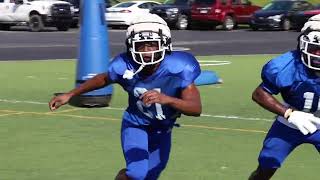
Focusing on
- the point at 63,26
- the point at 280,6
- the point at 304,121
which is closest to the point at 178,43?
the point at 63,26

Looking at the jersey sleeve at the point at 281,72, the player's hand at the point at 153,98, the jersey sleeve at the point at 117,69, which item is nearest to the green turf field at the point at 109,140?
the jersey sleeve at the point at 117,69

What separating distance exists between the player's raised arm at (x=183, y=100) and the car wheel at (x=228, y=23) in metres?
29.3

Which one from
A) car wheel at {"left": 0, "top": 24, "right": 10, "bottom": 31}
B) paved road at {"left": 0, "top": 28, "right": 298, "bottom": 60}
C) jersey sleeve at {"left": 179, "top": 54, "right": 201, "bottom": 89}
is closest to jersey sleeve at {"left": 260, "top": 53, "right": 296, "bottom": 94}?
jersey sleeve at {"left": 179, "top": 54, "right": 201, "bottom": 89}

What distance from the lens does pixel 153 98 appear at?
5.49 m

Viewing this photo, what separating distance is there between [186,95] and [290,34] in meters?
27.3

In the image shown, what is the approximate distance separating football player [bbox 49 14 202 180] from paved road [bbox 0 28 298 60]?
49.2 ft

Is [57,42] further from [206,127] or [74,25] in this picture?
[206,127]

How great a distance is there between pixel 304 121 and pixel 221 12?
29099mm

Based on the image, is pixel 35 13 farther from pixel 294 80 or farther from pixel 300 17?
pixel 294 80

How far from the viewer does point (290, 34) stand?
107 ft

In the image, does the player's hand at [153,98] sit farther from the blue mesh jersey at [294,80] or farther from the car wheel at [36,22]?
the car wheel at [36,22]

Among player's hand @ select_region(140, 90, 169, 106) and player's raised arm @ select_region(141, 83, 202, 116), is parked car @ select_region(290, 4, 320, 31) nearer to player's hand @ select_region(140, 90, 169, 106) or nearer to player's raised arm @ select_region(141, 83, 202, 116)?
player's raised arm @ select_region(141, 83, 202, 116)

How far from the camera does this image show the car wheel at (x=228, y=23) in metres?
35.1

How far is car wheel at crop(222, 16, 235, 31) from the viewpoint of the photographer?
115ft
